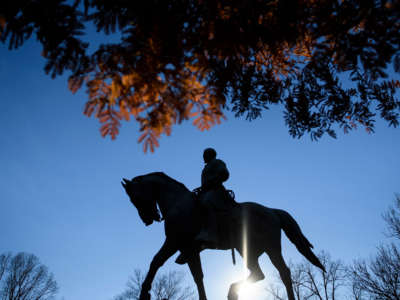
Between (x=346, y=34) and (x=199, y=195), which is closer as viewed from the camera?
(x=346, y=34)

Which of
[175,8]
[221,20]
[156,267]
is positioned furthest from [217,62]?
[156,267]

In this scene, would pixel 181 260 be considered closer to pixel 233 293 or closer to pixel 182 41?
pixel 233 293

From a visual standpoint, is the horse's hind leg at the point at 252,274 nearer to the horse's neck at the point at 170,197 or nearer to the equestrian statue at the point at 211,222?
the equestrian statue at the point at 211,222

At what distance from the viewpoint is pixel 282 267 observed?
550 cm

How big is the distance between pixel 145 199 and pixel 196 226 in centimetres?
119

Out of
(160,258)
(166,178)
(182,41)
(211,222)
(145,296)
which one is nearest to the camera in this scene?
(182,41)

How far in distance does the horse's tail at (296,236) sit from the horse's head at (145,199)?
262 centimetres

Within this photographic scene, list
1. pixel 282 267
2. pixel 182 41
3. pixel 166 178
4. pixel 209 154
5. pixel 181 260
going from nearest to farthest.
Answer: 1. pixel 182 41
2. pixel 282 267
3. pixel 181 260
4. pixel 166 178
5. pixel 209 154

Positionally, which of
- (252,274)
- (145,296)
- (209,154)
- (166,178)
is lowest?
(145,296)

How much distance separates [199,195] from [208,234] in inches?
37.2

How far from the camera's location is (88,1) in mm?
2434

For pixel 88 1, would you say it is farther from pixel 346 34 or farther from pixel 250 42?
pixel 346 34

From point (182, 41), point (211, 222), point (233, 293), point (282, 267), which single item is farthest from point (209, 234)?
point (182, 41)

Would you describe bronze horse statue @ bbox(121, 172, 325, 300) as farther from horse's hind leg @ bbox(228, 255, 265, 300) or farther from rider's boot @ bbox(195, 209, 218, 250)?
rider's boot @ bbox(195, 209, 218, 250)
